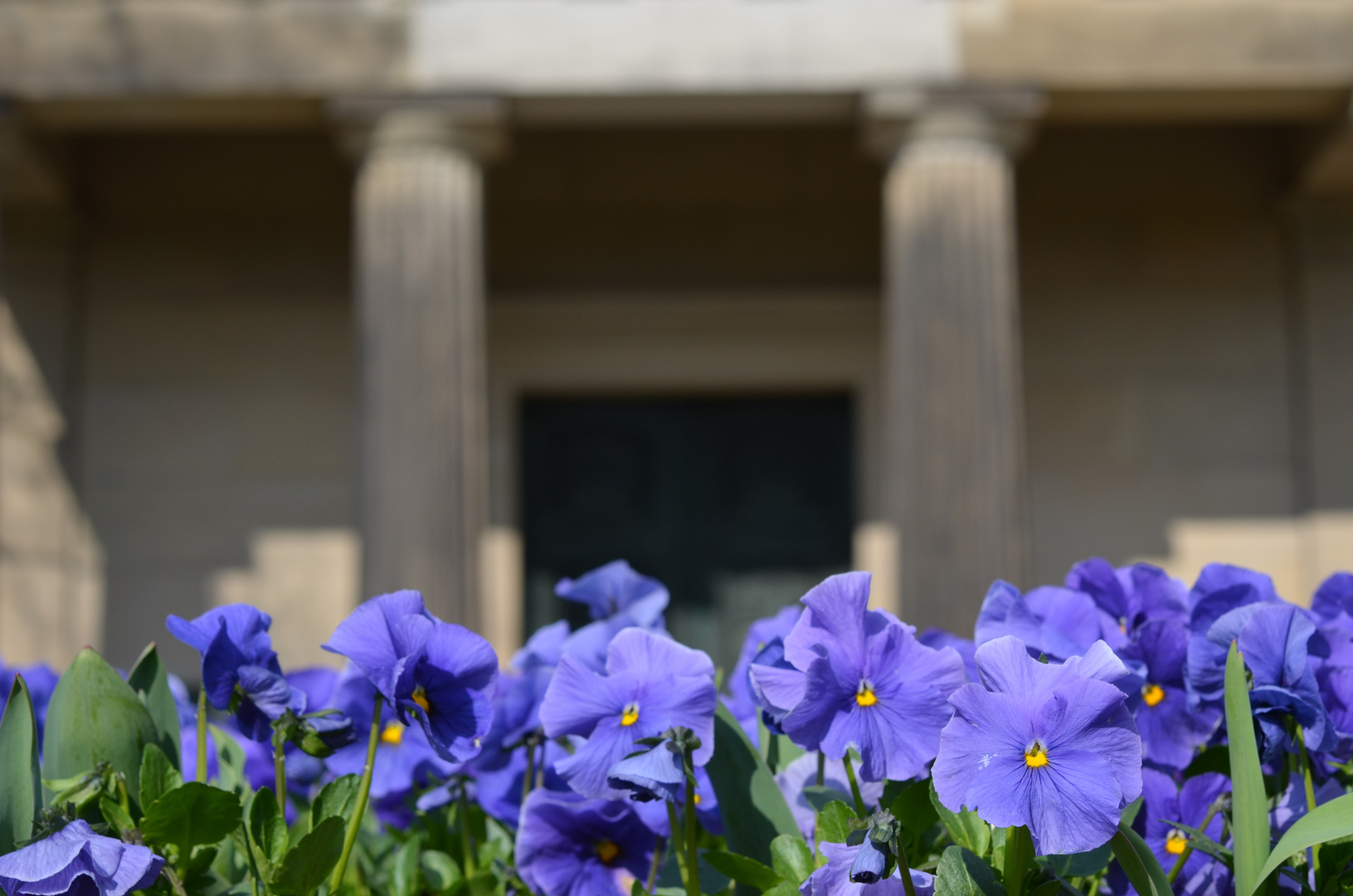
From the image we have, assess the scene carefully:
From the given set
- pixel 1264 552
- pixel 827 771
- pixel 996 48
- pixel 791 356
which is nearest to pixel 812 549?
pixel 791 356

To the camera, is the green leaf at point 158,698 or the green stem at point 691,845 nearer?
the green stem at point 691,845

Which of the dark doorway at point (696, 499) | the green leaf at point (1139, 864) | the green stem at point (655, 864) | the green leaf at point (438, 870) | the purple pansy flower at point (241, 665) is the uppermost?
the dark doorway at point (696, 499)

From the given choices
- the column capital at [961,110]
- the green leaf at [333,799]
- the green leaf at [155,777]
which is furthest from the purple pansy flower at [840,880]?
the column capital at [961,110]

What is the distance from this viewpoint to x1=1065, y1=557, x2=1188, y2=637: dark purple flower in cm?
110

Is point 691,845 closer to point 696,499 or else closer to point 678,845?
point 678,845

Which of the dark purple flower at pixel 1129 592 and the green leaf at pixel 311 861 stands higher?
the dark purple flower at pixel 1129 592

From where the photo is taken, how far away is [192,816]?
35.1 inches

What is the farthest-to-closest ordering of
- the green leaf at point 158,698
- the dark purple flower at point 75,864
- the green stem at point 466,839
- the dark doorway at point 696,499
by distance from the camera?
the dark doorway at point 696,499 → the green stem at point 466,839 → the green leaf at point 158,698 → the dark purple flower at point 75,864

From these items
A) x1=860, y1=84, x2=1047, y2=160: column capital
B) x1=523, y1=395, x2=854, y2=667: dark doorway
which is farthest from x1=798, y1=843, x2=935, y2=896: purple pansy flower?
x1=523, y1=395, x2=854, y2=667: dark doorway

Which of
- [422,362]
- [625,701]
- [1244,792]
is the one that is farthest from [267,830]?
[422,362]

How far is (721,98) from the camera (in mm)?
6273

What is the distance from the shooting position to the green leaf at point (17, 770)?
882 mm

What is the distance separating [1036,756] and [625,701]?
30cm

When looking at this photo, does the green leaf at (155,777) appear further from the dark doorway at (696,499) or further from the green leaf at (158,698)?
the dark doorway at (696,499)
